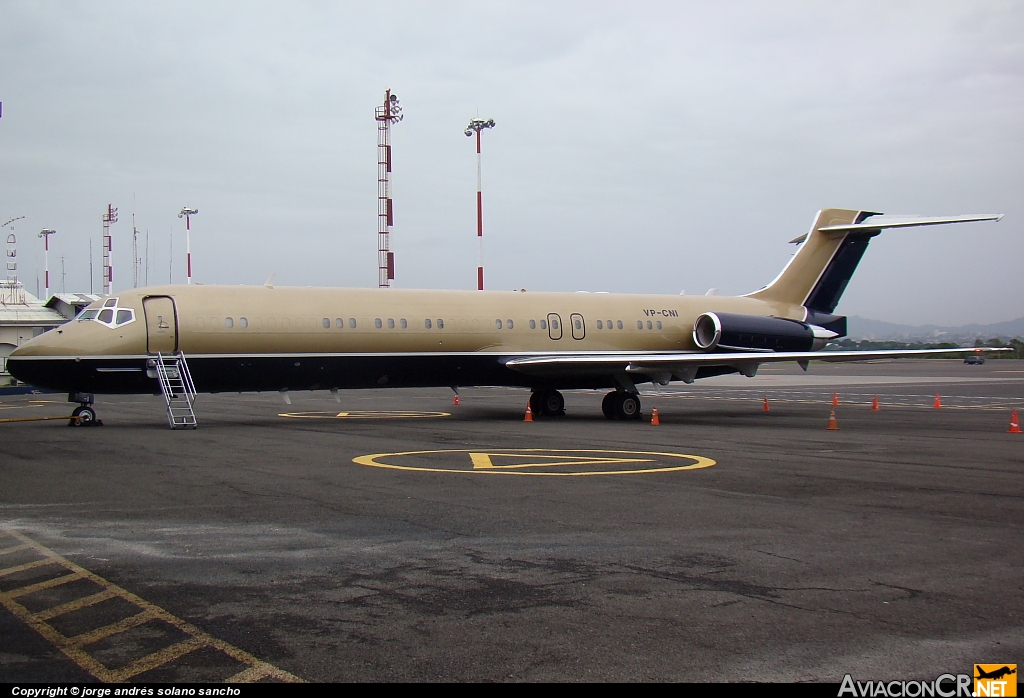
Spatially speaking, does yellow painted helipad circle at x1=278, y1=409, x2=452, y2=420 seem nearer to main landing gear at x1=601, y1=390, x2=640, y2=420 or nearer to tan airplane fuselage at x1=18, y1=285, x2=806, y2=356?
tan airplane fuselage at x1=18, y1=285, x2=806, y2=356

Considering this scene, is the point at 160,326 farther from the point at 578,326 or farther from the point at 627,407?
the point at 627,407

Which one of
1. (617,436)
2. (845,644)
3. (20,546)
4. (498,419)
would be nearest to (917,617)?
(845,644)

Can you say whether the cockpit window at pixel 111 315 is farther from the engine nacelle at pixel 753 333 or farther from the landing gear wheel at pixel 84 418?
the engine nacelle at pixel 753 333

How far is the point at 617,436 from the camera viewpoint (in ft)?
62.5

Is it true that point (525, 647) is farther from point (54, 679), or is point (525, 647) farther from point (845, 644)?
point (54, 679)

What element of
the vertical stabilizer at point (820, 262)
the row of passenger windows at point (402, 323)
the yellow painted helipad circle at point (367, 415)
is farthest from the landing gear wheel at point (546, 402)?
the vertical stabilizer at point (820, 262)

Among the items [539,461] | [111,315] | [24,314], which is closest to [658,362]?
[539,461]

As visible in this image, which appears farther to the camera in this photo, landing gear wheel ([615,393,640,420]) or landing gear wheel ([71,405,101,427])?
landing gear wheel ([615,393,640,420])

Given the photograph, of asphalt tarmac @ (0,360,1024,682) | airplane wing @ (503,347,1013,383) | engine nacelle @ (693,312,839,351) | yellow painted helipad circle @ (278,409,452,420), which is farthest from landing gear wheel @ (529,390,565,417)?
asphalt tarmac @ (0,360,1024,682)

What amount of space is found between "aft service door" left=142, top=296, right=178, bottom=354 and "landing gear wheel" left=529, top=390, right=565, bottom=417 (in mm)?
9799

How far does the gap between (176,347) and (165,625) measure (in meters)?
16.1

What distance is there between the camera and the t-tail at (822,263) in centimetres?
2883

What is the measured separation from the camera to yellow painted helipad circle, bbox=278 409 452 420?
24.3 metres

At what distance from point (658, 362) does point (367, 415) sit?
820 centimetres
